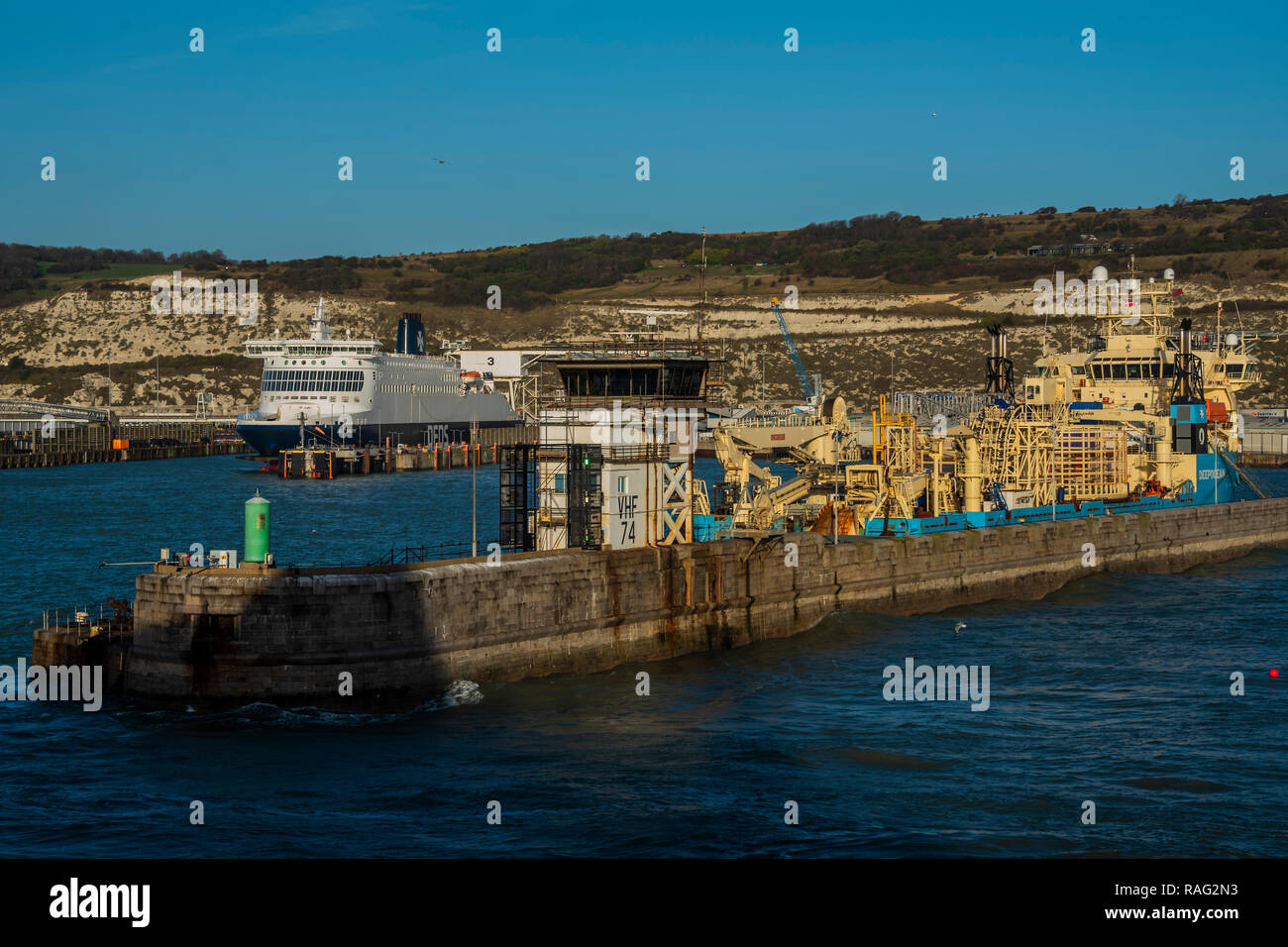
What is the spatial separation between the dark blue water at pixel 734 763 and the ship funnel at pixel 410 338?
141 metres

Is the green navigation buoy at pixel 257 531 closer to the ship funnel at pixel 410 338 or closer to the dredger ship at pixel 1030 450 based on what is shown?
the dredger ship at pixel 1030 450

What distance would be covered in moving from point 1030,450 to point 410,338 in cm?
13428

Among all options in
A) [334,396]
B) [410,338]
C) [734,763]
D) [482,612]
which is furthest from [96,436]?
[734,763]

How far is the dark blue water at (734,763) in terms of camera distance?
26.6 m

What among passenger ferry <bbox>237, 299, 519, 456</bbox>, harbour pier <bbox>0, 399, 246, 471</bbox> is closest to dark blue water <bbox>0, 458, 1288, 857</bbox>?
passenger ferry <bbox>237, 299, 519, 456</bbox>

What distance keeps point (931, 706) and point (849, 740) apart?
14.5ft

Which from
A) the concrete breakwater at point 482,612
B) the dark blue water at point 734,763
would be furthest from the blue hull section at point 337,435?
the concrete breakwater at point 482,612

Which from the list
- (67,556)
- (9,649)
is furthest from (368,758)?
(67,556)

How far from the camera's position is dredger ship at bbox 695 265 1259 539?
2141 inches

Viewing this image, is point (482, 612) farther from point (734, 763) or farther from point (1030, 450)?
point (1030, 450)

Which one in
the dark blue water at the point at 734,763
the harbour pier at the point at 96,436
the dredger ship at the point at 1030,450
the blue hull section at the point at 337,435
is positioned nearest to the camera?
the dark blue water at the point at 734,763

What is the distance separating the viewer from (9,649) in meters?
41.6

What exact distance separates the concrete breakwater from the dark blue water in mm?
749
